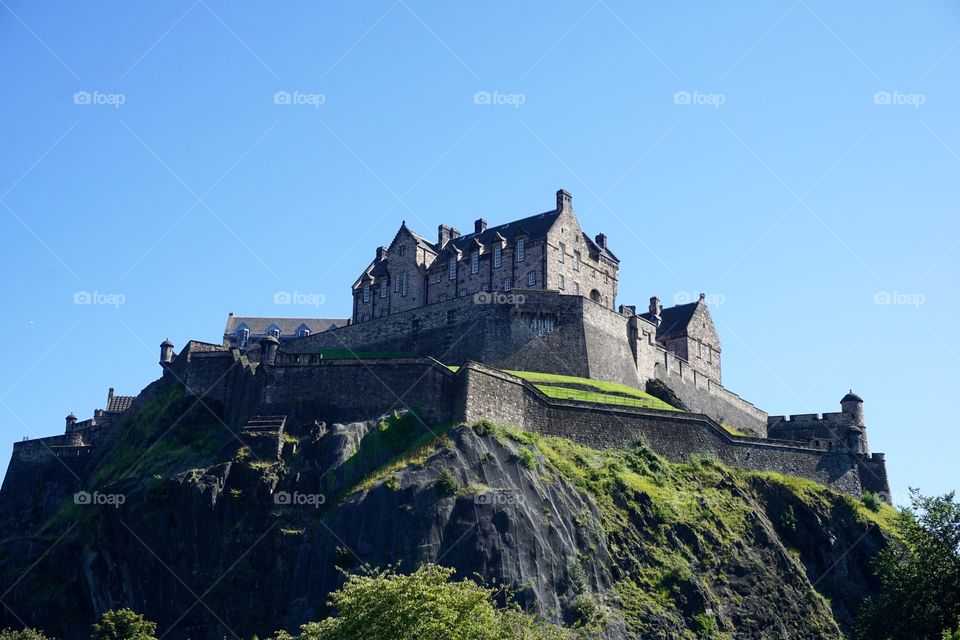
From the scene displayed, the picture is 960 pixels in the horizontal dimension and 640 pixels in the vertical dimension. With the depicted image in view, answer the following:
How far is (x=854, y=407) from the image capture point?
8775 centimetres

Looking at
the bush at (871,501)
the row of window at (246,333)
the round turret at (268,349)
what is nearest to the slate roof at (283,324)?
the row of window at (246,333)

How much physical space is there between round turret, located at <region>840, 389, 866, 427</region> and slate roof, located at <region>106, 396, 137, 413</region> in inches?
2006

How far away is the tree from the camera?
56.2 metres

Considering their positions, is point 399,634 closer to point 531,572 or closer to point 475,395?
point 531,572

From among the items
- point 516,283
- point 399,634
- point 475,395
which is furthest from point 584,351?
point 399,634

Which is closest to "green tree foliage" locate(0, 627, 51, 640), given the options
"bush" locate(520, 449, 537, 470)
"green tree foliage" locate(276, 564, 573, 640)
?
"green tree foliage" locate(276, 564, 573, 640)

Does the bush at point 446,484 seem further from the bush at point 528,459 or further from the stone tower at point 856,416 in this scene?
the stone tower at point 856,416

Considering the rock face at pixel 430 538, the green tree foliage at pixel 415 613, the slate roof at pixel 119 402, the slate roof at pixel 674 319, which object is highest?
the slate roof at pixel 674 319

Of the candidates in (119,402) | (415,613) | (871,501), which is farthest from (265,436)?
(871,501)

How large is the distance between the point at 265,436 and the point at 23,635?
1530 centimetres

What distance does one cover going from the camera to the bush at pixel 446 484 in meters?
59.9

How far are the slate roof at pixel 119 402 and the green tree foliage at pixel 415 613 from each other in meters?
48.5

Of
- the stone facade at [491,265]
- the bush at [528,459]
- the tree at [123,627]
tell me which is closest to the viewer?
the tree at [123,627]

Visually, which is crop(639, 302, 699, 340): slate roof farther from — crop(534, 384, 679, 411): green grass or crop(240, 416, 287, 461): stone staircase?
crop(240, 416, 287, 461): stone staircase
